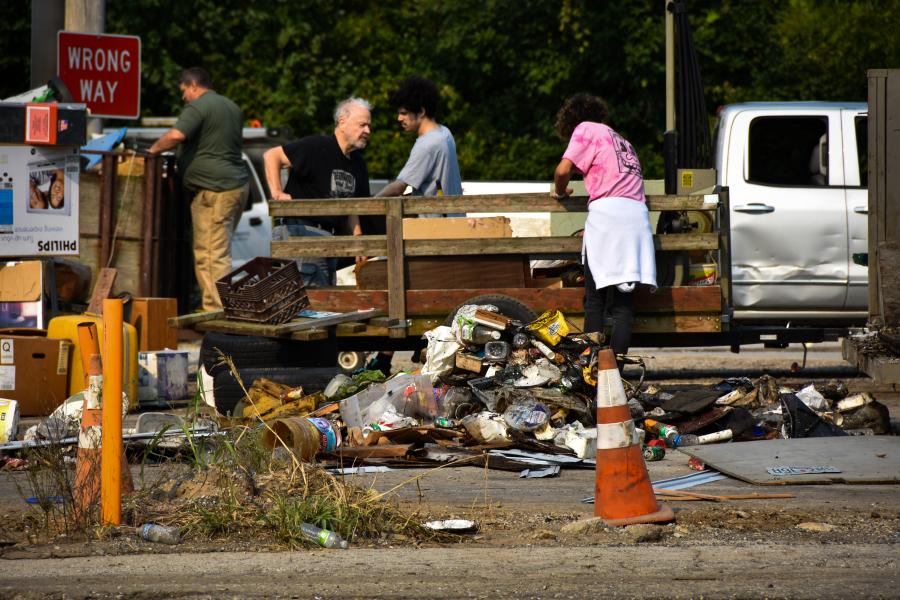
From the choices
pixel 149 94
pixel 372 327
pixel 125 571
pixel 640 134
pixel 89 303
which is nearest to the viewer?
pixel 125 571

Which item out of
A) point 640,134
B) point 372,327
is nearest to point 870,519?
point 372,327

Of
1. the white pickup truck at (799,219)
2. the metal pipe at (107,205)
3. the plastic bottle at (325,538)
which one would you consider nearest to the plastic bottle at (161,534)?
the plastic bottle at (325,538)

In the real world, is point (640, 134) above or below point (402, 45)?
below

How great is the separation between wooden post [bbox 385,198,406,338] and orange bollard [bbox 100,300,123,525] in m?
4.07

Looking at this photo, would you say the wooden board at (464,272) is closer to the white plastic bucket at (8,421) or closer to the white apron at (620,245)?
the white apron at (620,245)

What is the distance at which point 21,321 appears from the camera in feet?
33.2

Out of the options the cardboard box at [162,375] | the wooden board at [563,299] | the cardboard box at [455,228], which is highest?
the cardboard box at [455,228]

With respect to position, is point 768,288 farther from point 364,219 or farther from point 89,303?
point 89,303

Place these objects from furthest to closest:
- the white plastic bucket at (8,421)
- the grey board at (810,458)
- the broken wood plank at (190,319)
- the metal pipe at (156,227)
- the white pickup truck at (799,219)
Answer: the metal pipe at (156,227)
the white pickup truck at (799,219)
the broken wood plank at (190,319)
the white plastic bucket at (8,421)
the grey board at (810,458)

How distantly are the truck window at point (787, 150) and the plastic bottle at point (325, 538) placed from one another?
6.71 metres

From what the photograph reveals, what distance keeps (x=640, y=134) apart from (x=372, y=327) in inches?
484

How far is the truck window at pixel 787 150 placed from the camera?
1080cm

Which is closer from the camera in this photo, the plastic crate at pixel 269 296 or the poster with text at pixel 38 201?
the plastic crate at pixel 269 296

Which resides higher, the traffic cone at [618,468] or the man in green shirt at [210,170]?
the man in green shirt at [210,170]
